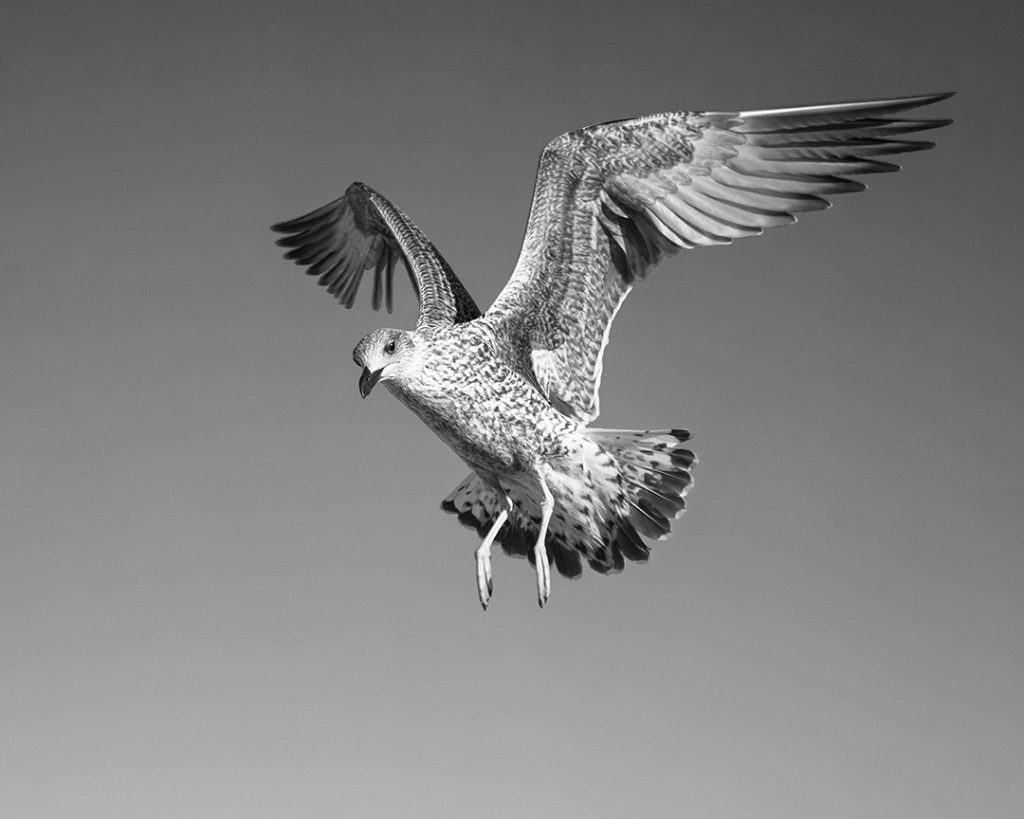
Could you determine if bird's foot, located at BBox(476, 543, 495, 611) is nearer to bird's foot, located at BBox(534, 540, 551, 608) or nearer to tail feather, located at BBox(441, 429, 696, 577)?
bird's foot, located at BBox(534, 540, 551, 608)

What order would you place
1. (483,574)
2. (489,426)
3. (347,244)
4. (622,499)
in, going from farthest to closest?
1. (347,244)
2. (622,499)
3. (489,426)
4. (483,574)

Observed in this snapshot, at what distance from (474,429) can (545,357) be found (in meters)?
0.41

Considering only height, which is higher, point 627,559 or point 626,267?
point 626,267

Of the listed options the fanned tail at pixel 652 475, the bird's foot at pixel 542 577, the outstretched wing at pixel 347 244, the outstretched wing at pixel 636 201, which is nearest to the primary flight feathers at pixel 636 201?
the outstretched wing at pixel 636 201

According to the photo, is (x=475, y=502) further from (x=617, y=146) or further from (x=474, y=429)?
(x=617, y=146)

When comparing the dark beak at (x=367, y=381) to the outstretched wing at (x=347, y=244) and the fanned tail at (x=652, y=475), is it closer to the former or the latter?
the fanned tail at (x=652, y=475)

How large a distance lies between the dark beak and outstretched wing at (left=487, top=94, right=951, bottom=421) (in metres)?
0.45

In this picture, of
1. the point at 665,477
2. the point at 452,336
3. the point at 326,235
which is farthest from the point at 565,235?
the point at 326,235

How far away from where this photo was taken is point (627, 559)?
142 inches

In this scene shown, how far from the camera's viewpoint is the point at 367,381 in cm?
315

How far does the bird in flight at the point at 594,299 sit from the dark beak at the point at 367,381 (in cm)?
15

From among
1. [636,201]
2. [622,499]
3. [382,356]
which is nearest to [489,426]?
[382,356]

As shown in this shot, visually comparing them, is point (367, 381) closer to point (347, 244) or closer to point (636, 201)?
point (636, 201)

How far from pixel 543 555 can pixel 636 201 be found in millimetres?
995
